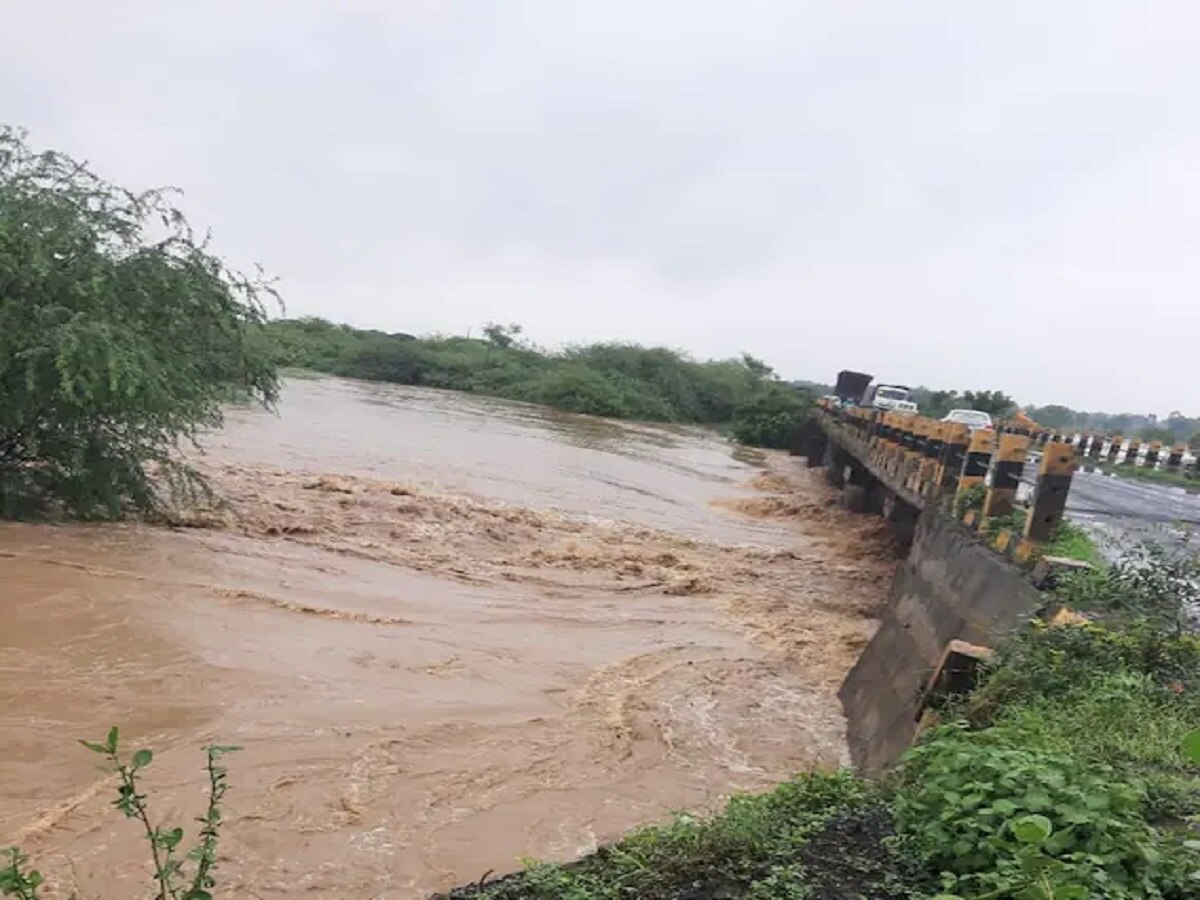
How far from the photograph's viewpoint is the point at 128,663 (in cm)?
704

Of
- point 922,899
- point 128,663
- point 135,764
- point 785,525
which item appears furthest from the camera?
point 785,525

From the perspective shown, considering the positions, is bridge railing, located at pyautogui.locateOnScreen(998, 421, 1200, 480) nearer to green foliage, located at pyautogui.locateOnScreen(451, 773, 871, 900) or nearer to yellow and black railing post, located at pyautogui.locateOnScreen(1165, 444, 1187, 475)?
yellow and black railing post, located at pyautogui.locateOnScreen(1165, 444, 1187, 475)

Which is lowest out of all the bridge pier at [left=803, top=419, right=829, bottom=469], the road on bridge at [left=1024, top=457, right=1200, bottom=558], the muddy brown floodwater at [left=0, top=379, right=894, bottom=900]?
the muddy brown floodwater at [left=0, top=379, right=894, bottom=900]

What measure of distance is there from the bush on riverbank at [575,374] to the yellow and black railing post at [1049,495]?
39038 mm

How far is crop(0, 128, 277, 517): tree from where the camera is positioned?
404 inches

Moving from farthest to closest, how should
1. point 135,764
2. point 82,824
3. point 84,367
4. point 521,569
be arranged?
point 521,569 → point 84,367 → point 82,824 → point 135,764

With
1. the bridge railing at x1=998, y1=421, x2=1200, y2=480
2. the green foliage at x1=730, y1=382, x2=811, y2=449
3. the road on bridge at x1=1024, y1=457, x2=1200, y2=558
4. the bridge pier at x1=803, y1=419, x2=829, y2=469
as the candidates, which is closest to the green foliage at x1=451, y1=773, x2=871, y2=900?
the road on bridge at x1=1024, y1=457, x2=1200, y2=558

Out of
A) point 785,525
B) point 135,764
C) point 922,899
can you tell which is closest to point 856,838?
point 922,899

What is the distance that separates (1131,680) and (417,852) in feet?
12.3

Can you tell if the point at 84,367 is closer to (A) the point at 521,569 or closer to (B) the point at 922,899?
(A) the point at 521,569

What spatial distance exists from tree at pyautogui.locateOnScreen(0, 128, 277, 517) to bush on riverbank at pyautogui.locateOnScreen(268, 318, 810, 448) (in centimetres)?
3679

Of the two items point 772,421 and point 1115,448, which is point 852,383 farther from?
point 1115,448

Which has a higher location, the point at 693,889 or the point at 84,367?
the point at 84,367

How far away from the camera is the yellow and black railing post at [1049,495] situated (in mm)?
7688
